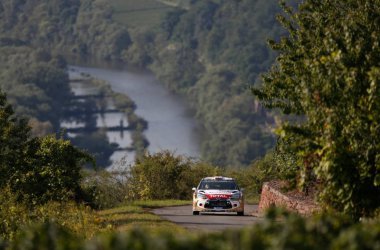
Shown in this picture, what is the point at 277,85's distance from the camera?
78.1 feet

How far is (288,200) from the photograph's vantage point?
28359mm

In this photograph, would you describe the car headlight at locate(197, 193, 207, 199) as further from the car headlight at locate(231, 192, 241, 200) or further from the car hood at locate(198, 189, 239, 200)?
the car headlight at locate(231, 192, 241, 200)

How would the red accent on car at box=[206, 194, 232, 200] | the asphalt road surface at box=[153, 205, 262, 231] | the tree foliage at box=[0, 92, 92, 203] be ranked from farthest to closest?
the tree foliage at box=[0, 92, 92, 203]
the red accent on car at box=[206, 194, 232, 200]
the asphalt road surface at box=[153, 205, 262, 231]

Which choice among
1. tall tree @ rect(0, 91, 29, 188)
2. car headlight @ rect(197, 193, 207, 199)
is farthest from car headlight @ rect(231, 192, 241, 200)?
tall tree @ rect(0, 91, 29, 188)

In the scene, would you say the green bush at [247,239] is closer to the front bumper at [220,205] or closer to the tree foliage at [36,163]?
the front bumper at [220,205]

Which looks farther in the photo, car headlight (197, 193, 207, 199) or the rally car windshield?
the rally car windshield

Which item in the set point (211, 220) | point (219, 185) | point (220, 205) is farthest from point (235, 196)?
point (211, 220)

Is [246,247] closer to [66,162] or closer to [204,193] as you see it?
[204,193]

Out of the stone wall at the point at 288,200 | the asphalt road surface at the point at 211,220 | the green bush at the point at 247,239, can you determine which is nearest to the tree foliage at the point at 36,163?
the asphalt road surface at the point at 211,220

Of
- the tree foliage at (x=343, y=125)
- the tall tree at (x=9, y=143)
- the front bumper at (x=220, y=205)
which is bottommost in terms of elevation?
the front bumper at (x=220, y=205)

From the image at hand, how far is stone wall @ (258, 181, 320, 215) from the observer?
26.4m

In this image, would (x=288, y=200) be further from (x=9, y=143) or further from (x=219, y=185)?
(x=9, y=143)

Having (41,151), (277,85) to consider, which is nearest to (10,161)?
(41,151)

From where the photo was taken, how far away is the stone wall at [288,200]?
86.5 ft
